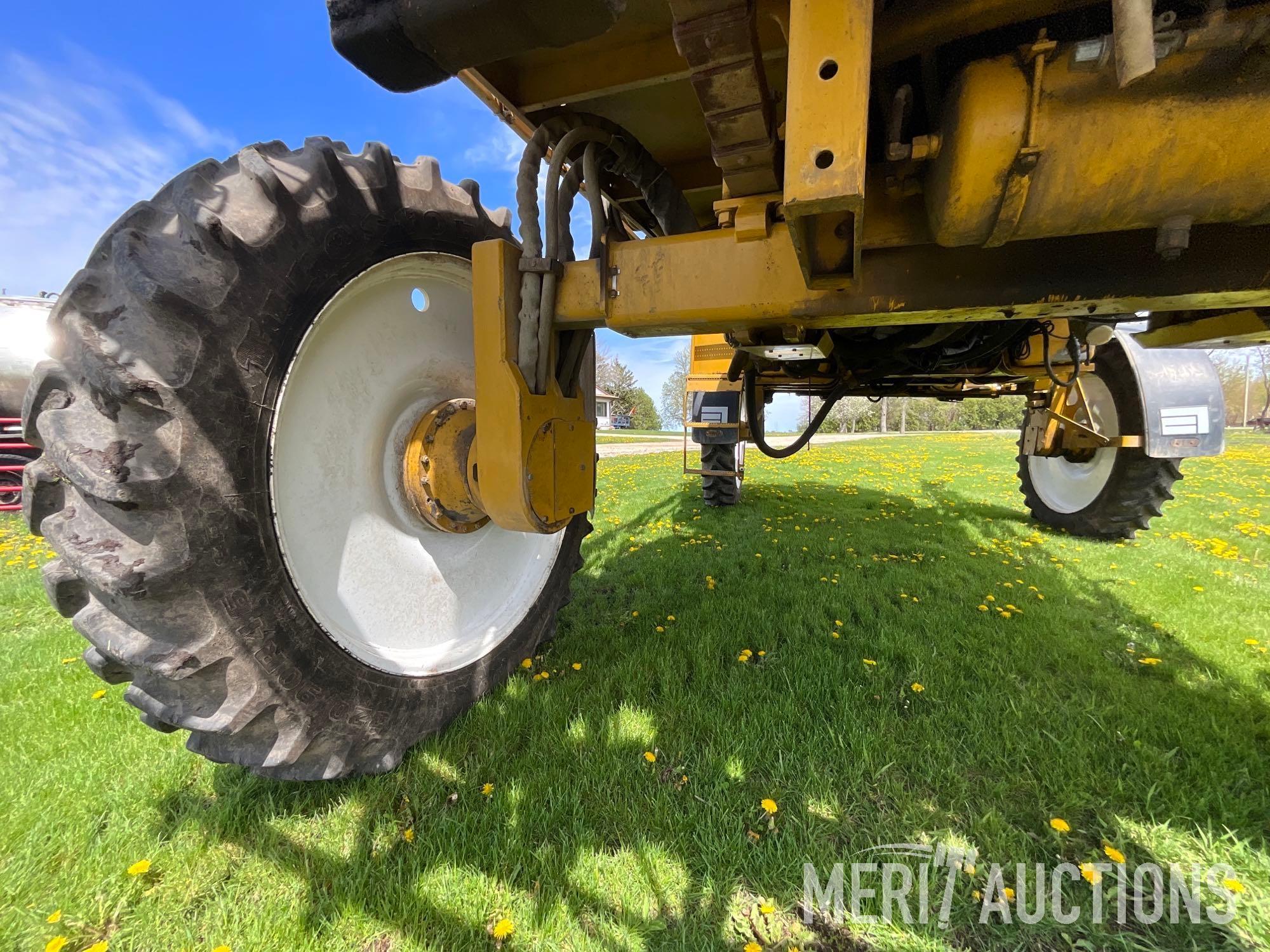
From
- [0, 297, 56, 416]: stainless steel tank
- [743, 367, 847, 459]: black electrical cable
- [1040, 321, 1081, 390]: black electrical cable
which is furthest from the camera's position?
[0, 297, 56, 416]: stainless steel tank

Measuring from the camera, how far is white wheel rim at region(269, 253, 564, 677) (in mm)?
1521

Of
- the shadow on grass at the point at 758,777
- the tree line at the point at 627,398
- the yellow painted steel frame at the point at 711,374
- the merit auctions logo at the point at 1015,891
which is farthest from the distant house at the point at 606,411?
the merit auctions logo at the point at 1015,891

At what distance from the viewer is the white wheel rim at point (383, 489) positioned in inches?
59.9

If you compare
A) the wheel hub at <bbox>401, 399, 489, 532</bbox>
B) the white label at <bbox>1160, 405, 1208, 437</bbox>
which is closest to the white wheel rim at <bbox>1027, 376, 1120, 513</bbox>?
the white label at <bbox>1160, 405, 1208, 437</bbox>

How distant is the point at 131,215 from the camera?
48.6 inches

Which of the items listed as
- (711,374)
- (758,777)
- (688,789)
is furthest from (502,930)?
(711,374)

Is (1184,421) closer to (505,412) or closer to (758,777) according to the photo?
(758,777)

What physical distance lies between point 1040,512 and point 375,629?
19.8ft

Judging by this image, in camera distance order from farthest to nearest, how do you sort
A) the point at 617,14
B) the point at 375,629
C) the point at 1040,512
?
the point at 1040,512, the point at 375,629, the point at 617,14

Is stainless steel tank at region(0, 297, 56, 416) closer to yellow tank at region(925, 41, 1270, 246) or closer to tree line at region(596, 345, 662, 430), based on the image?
yellow tank at region(925, 41, 1270, 246)

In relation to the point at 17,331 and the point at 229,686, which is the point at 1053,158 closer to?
the point at 229,686

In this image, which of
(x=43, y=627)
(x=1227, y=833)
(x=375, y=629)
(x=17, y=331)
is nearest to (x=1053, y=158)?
(x=1227, y=833)

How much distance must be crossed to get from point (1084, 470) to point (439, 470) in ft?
18.7

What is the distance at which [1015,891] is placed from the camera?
52.9 inches
